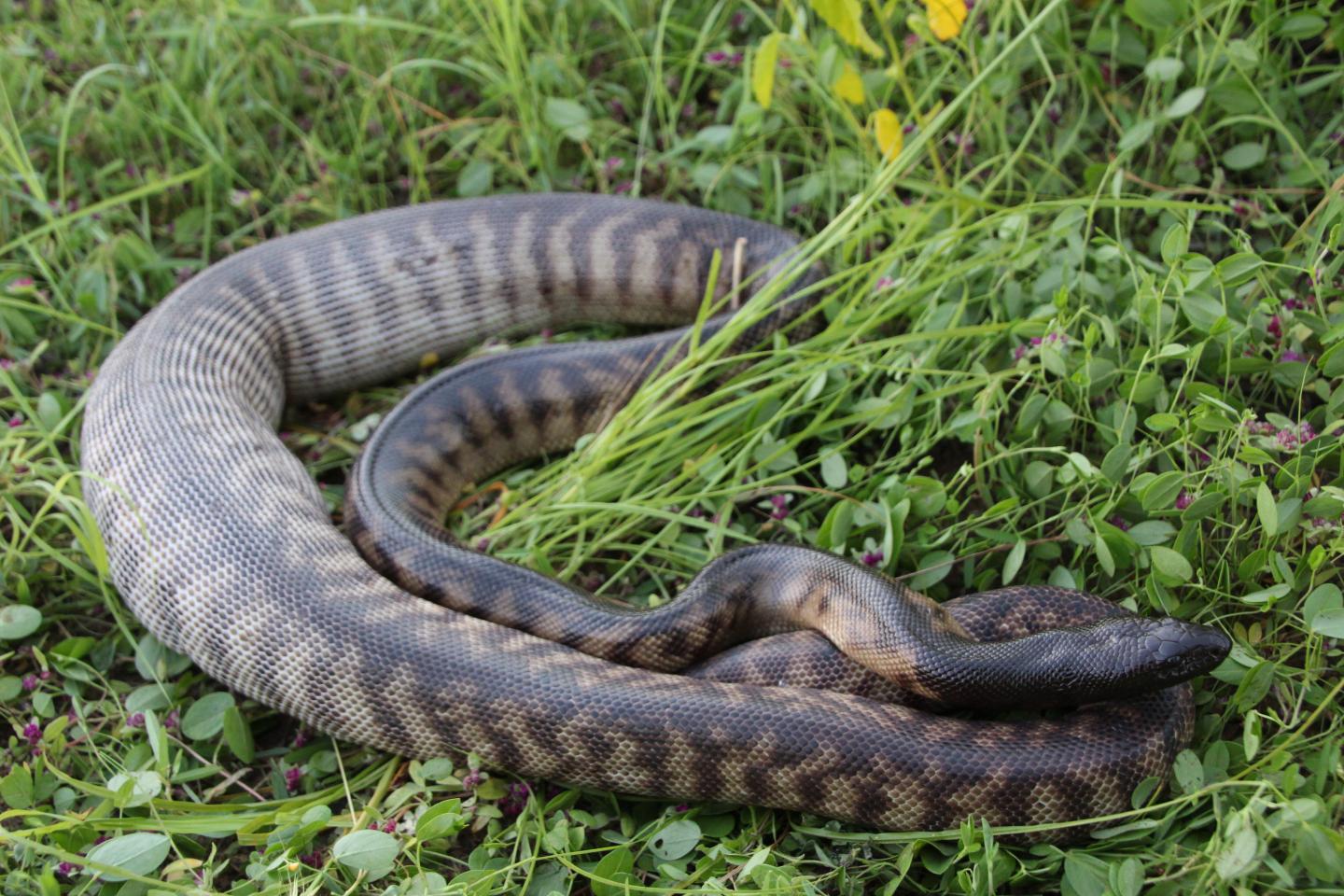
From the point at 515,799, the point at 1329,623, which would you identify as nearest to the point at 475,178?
the point at 515,799

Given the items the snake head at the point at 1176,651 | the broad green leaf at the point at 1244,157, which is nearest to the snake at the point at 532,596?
the snake head at the point at 1176,651

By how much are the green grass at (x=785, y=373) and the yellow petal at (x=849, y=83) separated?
0.33ft

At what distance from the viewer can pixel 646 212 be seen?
18.0 ft

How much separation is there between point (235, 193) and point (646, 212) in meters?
2.01

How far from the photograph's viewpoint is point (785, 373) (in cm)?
425

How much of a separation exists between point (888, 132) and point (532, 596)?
2182 millimetres

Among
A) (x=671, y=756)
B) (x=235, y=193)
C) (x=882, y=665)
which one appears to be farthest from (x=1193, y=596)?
(x=235, y=193)

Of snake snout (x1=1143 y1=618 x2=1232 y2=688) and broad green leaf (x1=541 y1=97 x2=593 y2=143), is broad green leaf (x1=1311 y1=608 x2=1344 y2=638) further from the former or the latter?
broad green leaf (x1=541 y1=97 x2=593 y2=143)

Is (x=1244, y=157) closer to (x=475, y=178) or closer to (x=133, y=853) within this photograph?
(x=475, y=178)

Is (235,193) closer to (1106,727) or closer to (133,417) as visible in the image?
(133,417)

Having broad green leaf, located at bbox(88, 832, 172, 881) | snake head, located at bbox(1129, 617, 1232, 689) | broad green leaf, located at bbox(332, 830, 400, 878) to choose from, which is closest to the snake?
snake head, located at bbox(1129, 617, 1232, 689)

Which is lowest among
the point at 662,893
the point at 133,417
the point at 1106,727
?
the point at 662,893

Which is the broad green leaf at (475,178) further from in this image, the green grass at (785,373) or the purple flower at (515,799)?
the purple flower at (515,799)

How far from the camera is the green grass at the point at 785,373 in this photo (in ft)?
10.7
